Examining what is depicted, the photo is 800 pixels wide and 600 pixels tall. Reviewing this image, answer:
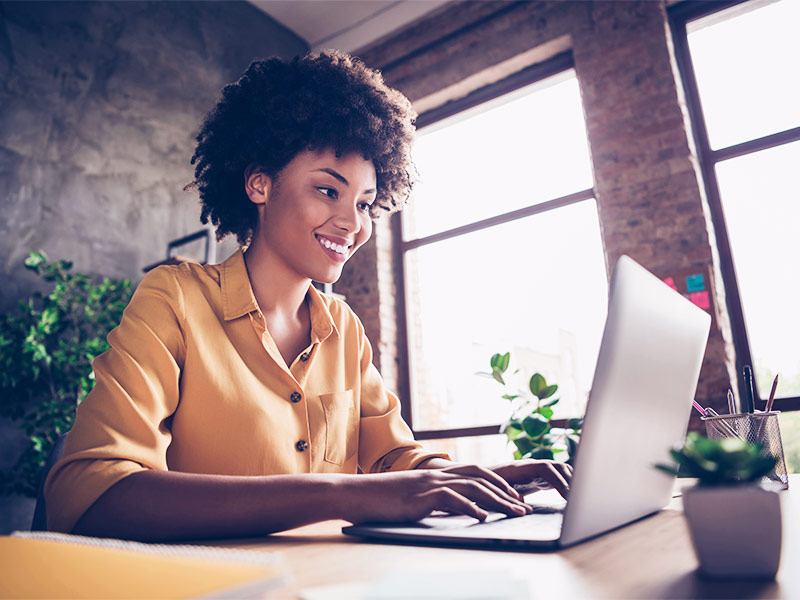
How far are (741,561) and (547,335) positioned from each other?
3438mm

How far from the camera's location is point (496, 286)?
407 cm

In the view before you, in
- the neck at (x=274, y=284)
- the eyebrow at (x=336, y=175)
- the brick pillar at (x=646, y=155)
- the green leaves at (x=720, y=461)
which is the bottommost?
the green leaves at (x=720, y=461)

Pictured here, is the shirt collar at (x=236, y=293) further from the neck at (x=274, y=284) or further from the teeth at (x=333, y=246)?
the teeth at (x=333, y=246)

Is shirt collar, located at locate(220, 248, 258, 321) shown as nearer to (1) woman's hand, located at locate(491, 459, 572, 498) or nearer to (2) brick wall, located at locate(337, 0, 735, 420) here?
(1) woman's hand, located at locate(491, 459, 572, 498)

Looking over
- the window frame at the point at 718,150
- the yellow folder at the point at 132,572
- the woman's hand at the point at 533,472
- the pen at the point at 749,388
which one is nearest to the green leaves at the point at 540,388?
the window frame at the point at 718,150

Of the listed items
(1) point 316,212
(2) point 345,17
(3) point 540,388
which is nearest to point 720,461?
(1) point 316,212

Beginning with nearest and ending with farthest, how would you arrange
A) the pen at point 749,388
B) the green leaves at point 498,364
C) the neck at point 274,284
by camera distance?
the pen at point 749,388
the neck at point 274,284
the green leaves at point 498,364

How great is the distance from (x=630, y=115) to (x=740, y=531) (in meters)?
3.37

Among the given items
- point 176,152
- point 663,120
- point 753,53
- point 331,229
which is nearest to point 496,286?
point 663,120

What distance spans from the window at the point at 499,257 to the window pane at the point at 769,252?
0.76 metres

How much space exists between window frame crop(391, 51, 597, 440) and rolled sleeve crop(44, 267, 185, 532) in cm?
292

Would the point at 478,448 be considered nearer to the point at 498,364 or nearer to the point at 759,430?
the point at 498,364

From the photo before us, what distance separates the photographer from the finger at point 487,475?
841mm

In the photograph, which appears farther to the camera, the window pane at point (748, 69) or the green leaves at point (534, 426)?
the window pane at point (748, 69)
